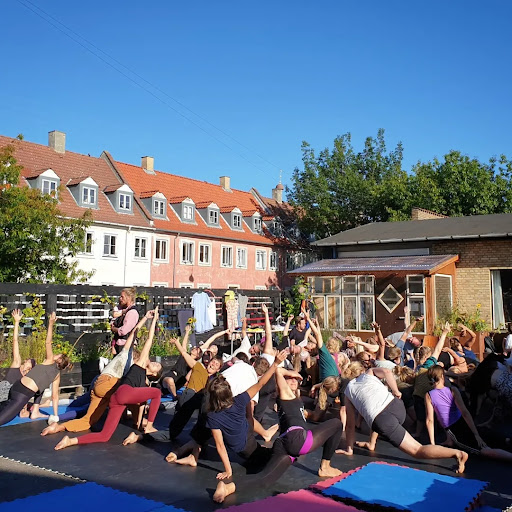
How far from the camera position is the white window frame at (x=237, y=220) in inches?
1572

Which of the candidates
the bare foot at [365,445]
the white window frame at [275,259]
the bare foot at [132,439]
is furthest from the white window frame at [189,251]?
the bare foot at [365,445]

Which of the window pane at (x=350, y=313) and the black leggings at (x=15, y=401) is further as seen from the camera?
the window pane at (x=350, y=313)

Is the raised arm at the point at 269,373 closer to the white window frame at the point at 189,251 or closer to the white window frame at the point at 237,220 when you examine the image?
the white window frame at the point at 189,251

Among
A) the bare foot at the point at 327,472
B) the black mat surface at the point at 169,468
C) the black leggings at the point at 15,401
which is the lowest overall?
the black mat surface at the point at 169,468

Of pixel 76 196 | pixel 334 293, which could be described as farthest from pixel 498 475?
pixel 76 196

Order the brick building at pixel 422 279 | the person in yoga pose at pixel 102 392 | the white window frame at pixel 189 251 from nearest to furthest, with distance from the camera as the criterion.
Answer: the person in yoga pose at pixel 102 392
the brick building at pixel 422 279
the white window frame at pixel 189 251

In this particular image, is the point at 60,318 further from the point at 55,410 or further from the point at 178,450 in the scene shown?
the point at 178,450

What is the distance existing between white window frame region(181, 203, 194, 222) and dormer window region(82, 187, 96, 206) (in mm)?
6307

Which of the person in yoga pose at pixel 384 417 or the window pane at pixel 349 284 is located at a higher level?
the window pane at pixel 349 284

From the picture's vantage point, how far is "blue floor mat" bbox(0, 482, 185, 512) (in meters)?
5.11

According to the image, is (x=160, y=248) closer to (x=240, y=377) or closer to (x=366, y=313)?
(x=366, y=313)

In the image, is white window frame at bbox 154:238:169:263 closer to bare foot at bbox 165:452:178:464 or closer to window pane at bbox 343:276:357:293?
window pane at bbox 343:276:357:293

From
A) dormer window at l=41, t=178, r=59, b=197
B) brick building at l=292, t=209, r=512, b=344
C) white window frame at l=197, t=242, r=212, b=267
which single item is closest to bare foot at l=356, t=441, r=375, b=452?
brick building at l=292, t=209, r=512, b=344

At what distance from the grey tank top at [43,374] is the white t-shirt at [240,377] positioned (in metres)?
2.97
